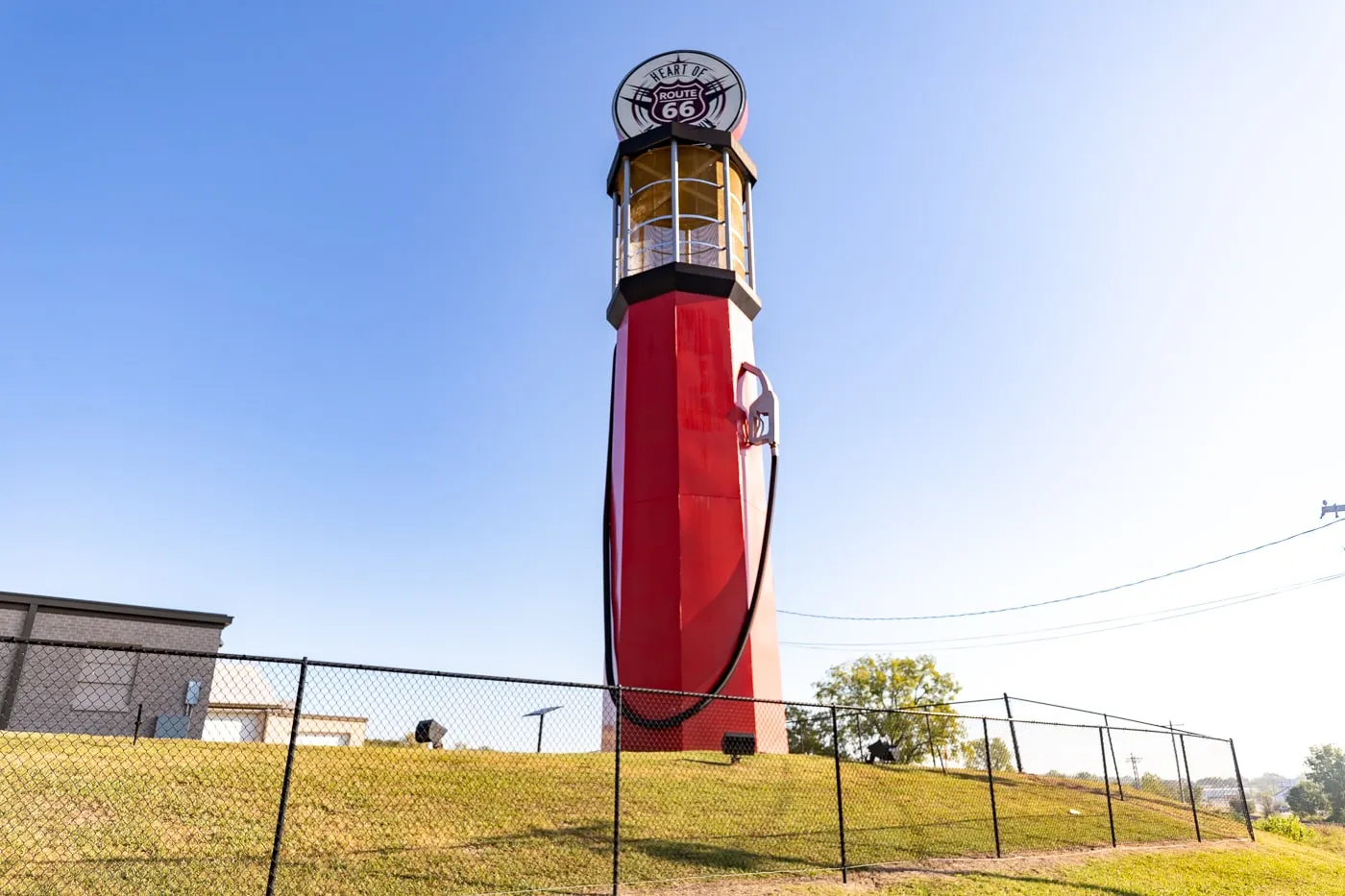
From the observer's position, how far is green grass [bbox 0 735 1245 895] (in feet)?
24.5

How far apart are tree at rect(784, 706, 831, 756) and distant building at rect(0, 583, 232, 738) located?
20.2 meters

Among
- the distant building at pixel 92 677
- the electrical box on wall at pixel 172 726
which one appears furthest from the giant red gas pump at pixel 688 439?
the electrical box on wall at pixel 172 726

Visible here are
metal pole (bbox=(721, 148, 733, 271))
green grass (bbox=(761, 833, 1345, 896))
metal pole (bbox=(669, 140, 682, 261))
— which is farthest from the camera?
metal pole (bbox=(721, 148, 733, 271))

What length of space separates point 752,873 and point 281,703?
29.1 m

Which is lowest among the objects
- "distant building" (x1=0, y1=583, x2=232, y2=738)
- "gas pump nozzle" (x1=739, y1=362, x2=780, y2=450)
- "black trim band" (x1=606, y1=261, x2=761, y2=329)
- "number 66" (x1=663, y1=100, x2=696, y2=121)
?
"distant building" (x1=0, y1=583, x2=232, y2=738)

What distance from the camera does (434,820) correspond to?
9.45m

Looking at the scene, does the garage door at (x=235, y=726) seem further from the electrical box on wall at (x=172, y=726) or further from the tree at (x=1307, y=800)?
the tree at (x=1307, y=800)

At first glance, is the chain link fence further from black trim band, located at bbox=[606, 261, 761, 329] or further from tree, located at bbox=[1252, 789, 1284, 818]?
tree, located at bbox=[1252, 789, 1284, 818]

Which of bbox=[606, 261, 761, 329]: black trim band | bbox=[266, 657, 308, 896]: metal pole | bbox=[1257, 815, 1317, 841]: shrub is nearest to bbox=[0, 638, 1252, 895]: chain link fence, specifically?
bbox=[266, 657, 308, 896]: metal pole

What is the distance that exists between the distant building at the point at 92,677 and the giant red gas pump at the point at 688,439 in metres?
12.1

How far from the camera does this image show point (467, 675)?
24.4 ft

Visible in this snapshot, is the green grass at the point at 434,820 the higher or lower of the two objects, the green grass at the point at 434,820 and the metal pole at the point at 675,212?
the lower

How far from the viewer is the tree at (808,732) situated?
105ft

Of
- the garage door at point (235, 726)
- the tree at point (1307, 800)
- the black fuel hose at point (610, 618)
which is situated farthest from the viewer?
the tree at point (1307, 800)
